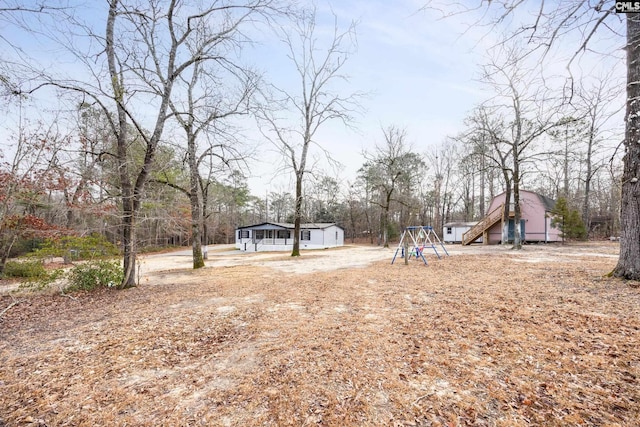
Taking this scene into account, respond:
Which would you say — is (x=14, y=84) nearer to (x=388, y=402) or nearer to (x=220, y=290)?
(x=220, y=290)

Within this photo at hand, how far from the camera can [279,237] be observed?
28.5 metres

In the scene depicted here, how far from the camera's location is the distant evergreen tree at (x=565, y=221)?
19.8 meters

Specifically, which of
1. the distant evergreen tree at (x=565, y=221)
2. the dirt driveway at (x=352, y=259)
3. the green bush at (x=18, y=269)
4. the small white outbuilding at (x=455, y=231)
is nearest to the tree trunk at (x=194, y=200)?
the dirt driveway at (x=352, y=259)

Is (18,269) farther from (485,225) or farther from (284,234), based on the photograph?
(485,225)

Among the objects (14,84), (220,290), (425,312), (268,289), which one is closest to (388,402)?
(425,312)

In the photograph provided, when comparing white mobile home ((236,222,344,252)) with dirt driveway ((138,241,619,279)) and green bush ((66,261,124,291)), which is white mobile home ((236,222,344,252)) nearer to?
dirt driveway ((138,241,619,279))

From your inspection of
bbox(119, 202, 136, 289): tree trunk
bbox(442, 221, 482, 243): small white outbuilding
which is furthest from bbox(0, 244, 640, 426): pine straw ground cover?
bbox(442, 221, 482, 243): small white outbuilding

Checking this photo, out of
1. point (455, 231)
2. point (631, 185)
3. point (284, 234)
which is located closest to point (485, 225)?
point (455, 231)

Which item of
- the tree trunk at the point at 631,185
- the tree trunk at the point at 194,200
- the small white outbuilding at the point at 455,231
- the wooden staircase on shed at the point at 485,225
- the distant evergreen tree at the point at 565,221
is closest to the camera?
the tree trunk at the point at 631,185

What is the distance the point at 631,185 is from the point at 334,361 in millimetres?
7200

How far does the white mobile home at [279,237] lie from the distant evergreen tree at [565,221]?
18.9 m

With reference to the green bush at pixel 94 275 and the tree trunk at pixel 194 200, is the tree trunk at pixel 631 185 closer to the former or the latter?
the green bush at pixel 94 275

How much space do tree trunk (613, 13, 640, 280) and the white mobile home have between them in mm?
22868

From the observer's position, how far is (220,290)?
6.92 m
